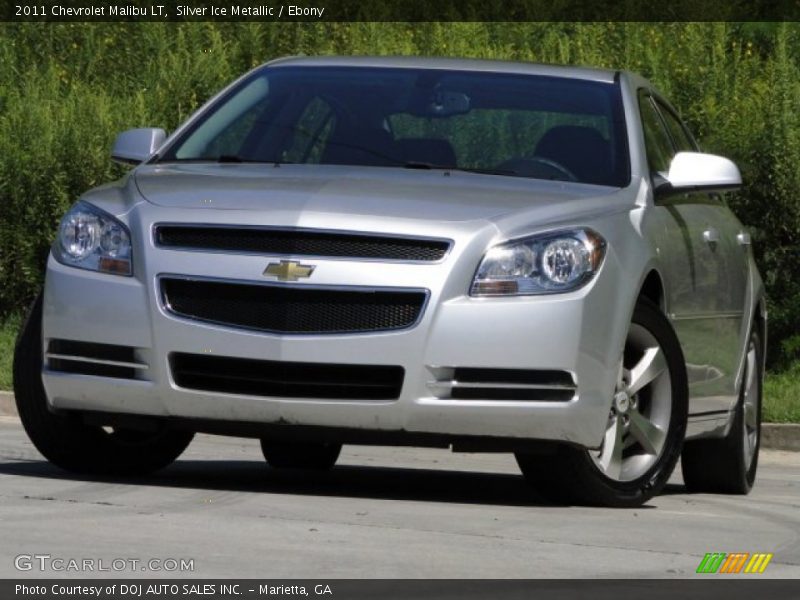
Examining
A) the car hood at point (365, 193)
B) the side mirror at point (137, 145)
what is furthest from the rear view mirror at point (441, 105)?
the side mirror at point (137, 145)

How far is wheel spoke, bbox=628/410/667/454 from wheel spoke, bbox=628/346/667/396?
0.33 ft

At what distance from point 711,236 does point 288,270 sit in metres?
2.46

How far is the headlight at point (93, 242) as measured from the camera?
7277 mm

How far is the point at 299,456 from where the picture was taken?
9.10 metres

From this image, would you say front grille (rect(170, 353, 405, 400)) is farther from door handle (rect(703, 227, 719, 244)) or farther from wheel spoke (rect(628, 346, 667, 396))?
door handle (rect(703, 227, 719, 244))

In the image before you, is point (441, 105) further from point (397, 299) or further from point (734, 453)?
point (734, 453)

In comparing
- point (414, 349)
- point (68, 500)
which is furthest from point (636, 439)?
point (68, 500)

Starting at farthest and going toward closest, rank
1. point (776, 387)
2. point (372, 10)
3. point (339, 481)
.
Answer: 1. point (372, 10)
2. point (776, 387)
3. point (339, 481)

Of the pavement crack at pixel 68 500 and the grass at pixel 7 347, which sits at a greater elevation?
the pavement crack at pixel 68 500

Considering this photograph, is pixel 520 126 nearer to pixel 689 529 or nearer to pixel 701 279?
pixel 701 279

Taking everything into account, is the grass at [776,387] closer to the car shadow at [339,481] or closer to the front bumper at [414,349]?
the car shadow at [339,481]

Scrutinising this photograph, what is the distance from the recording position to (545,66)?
8703mm

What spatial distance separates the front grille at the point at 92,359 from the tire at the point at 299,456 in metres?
1.78

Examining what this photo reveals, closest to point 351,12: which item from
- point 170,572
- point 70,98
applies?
point 70,98
